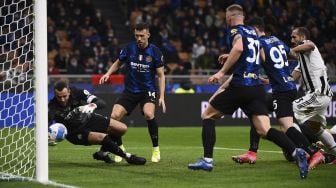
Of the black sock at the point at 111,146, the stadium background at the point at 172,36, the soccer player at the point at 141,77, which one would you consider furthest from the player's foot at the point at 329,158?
the stadium background at the point at 172,36

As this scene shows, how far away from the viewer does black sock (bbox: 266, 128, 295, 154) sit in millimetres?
8594

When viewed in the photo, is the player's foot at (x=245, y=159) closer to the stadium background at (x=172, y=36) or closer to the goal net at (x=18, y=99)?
the goal net at (x=18, y=99)

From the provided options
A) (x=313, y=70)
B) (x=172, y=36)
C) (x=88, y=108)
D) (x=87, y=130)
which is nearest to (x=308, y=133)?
(x=313, y=70)

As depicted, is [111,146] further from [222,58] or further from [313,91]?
[313,91]

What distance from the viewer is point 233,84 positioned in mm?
8781

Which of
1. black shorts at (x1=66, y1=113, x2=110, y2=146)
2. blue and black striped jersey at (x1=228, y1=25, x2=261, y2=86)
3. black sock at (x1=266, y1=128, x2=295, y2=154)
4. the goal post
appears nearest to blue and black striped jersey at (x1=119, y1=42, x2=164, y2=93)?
black shorts at (x1=66, y1=113, x2=110, y2=146)

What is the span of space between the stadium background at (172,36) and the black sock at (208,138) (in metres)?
10.1

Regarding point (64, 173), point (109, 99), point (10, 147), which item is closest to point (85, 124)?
point (64, 173)

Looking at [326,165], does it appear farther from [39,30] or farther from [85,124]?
[39,30]

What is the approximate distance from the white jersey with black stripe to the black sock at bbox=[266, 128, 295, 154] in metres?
1.59

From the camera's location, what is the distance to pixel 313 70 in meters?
9.96

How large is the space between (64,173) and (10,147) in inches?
101

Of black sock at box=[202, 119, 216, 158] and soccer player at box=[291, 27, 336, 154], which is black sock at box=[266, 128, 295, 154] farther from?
soccer player at box=[291, 27, 336, 154]

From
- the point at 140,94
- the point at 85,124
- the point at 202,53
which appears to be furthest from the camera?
the point at 202,53
